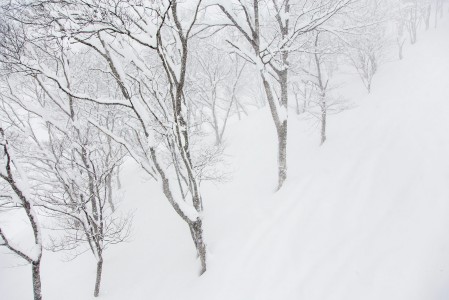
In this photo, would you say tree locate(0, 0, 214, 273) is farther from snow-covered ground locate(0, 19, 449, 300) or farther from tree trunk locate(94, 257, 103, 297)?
tree trunk locate(94, 257, 103, 297)

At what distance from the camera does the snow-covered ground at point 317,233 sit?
543cm

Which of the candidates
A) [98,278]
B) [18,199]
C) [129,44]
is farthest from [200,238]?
[129,44]

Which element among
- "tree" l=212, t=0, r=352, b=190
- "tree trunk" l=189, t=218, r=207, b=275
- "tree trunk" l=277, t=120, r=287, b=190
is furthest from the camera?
"tree trunk" l=277, t=120, r=287, b=190

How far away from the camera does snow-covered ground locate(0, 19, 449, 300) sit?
17.8ft

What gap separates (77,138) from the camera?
8.73 meters

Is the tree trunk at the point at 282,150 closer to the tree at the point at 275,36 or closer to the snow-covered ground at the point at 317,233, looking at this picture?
the tree at the point at 275,36

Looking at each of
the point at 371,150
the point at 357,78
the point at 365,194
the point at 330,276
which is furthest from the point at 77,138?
the point at 357,78

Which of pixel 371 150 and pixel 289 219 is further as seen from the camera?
pixel 371 150

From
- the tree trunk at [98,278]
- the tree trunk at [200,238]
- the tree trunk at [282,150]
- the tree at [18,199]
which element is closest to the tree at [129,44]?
the tree trunk at [200,238]

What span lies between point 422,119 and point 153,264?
11577 mm

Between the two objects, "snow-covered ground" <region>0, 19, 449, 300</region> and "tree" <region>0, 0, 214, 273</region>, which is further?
"snow-covered ground" <region>0, 19, 449, 300</region>

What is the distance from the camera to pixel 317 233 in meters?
6.70

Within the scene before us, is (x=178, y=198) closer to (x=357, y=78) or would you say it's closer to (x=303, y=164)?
(x=303, y=164)

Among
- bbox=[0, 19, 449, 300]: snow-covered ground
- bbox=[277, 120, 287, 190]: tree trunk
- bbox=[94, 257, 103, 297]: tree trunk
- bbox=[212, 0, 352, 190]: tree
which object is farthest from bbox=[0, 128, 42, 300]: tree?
bbox=[277, 120, 287, 190]: tree trunk
